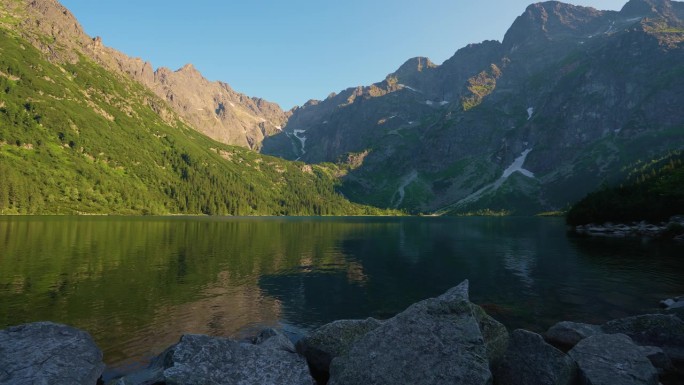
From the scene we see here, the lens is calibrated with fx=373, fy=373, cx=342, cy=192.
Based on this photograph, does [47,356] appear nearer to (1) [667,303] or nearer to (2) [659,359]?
(2) [659,359]

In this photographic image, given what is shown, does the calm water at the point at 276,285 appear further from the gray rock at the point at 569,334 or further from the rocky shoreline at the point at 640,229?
the rocky shoreline at the point at 640,229

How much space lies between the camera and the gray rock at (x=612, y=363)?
50.3 feet

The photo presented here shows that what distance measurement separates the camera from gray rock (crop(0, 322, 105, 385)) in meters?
15.7

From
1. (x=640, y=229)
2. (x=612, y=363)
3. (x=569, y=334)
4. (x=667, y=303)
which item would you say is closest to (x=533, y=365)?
(x=612, y=363)

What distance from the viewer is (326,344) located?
60.7 feet

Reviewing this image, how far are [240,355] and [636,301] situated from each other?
1760 inches

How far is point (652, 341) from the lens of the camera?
23672mm

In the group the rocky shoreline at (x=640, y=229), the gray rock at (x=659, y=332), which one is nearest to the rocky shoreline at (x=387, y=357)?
the gray rock at (x=659, y=332)

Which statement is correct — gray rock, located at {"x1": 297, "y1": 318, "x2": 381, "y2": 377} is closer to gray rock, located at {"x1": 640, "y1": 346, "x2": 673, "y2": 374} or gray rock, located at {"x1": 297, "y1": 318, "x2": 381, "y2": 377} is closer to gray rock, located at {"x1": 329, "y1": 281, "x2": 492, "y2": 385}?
gray rock, located at {"x1": 329, "y1": 281, "x2": 492, "y2": 385}

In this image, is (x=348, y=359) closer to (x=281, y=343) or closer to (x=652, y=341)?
(x=281, y=343)

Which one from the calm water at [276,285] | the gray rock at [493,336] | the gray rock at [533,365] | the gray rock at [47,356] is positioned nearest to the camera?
the gray rock at [533,365]

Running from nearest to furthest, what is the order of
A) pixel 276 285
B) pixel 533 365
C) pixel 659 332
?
pixel 533 365, pixel 659 332, pixel 276 285

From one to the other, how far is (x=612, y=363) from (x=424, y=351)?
10633mm

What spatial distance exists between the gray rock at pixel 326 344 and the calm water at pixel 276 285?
12.2 meters
